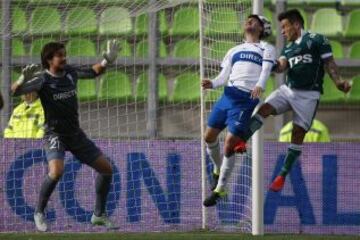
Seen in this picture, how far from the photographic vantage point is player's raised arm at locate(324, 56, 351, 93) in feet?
44.1

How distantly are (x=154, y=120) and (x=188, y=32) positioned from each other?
198 cm

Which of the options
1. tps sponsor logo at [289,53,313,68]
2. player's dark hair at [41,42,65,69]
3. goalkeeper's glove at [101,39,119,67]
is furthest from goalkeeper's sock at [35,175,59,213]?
tps sponsor logo at [289,53,313,68]

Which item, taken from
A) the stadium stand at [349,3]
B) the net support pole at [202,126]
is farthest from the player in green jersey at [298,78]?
the stadium stand at [349,3]

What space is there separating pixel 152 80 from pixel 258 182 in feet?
8.86

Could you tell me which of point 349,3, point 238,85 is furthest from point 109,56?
point 349,3

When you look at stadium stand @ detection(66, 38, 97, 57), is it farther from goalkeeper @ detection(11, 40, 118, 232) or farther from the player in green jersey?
the player in green jersey

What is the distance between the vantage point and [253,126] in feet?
44.3

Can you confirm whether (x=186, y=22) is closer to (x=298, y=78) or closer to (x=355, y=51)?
(x=355, y=51)

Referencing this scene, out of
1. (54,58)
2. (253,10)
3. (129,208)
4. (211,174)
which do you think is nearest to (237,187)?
(211,174)

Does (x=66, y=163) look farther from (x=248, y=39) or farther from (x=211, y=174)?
A: (x=248, y=39)

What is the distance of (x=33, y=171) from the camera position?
15266 millimetres

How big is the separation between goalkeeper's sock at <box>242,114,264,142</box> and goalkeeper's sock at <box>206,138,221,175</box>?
62cm

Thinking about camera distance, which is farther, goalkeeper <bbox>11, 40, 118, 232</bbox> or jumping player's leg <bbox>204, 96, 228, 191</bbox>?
jumping player's leg <bbox>204, 96, 228, 191</bbox>

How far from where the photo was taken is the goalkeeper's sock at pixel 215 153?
14062mm
